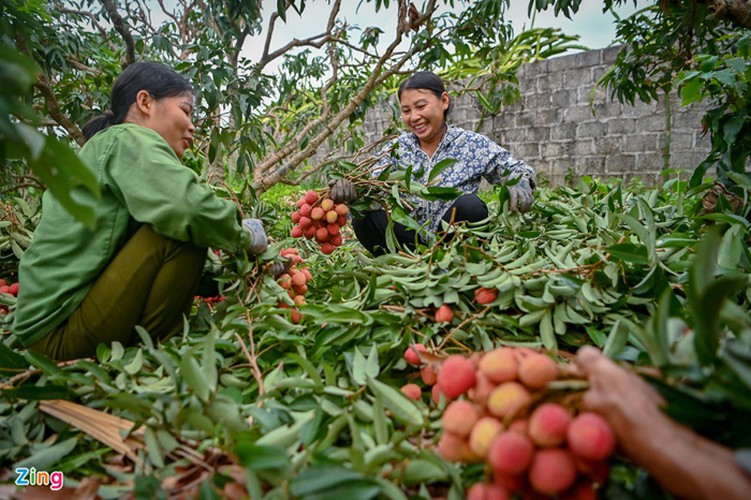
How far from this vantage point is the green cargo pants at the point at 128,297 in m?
1.17

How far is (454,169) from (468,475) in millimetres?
1673

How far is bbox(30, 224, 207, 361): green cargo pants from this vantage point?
117 centimetres

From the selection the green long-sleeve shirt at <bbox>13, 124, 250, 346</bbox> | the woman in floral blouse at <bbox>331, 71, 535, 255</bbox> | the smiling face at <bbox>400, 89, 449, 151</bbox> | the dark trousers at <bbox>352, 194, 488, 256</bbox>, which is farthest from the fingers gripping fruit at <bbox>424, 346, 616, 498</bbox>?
the smiling face at <bbox>400, 89, 449, 151</bbox>

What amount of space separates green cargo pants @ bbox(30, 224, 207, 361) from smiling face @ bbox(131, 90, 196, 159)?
1.11 ft

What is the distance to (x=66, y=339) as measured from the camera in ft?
3.91

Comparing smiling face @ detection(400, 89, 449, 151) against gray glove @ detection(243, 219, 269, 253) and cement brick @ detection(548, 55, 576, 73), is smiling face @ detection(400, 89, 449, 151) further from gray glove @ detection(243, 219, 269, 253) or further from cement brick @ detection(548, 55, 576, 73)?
cement brick @ detection(548, 55, 576, 73)

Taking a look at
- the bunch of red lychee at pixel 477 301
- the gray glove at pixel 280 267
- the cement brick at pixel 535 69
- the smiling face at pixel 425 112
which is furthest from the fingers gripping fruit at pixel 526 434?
the cement brick at pixel 535 69

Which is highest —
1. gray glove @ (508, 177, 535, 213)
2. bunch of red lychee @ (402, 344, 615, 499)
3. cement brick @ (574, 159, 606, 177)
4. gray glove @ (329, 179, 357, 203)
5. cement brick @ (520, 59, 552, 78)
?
cement brick @ (520, 59, 552, 78)

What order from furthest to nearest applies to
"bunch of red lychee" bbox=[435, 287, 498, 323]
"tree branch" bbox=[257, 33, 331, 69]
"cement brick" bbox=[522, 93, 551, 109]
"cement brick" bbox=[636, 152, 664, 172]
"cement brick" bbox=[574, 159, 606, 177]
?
"cement brick" bbox=[522, 93, 551, 109]
"cement brick" bbox=[574, 159, 606, 177]
"cement brick" bbox=[636, 152, 664, 172]
"tree branch" bbox=[257, 33, 331, 69]
"bunch of red lychee" bbox=[435, 287, 498, 323]

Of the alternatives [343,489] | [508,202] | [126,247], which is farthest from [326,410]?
[508,202]

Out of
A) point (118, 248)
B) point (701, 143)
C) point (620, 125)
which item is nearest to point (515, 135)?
point (620, 125)

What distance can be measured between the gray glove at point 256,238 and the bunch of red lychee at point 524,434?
858 millimetres

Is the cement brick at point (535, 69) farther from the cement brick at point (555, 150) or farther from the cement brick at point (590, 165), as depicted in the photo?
the cement brick at point (590, 165)

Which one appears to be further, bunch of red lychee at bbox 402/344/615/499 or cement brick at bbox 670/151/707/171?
cement brick at bbox 670/151/707/171
